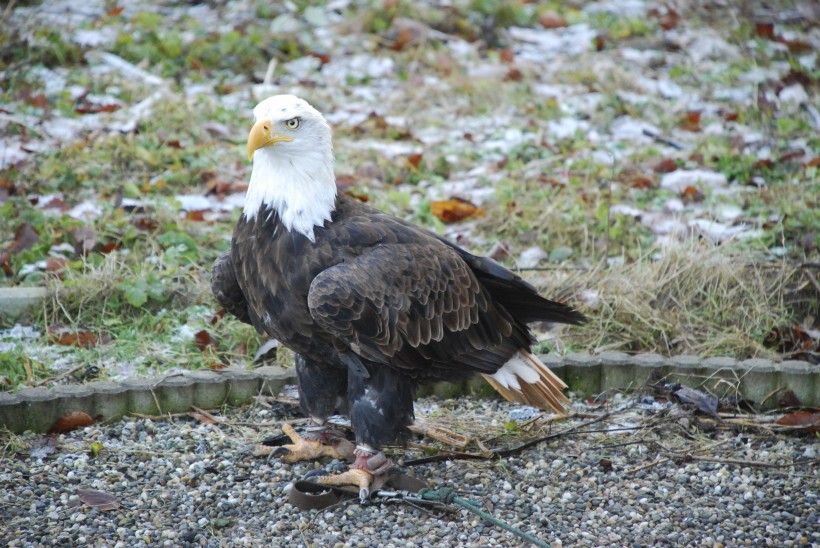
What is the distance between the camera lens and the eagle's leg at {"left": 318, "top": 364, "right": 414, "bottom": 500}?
370cm

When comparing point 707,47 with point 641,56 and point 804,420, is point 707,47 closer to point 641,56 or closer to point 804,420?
point 641,56

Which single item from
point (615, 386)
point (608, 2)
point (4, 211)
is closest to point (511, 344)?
point (615, 386)

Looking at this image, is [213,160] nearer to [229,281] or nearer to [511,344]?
[229,281]

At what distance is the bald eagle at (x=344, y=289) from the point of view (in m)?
3.58

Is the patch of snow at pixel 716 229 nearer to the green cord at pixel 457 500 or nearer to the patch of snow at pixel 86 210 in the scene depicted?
the green cord at pixel 457 500

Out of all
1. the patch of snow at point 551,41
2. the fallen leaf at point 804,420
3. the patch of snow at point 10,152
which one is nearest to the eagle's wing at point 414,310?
the fallen leaf at point 804,420

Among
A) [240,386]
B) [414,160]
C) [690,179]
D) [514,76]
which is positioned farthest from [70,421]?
[514,76]

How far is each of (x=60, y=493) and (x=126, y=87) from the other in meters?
4.79

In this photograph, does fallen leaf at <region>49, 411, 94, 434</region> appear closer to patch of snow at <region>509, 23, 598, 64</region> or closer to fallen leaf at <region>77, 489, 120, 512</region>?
fallen leaf at <region>77, 489, 120, 512</region>

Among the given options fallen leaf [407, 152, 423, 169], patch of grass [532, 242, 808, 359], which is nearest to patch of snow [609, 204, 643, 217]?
patch of grass [532, 242, 808, 359]

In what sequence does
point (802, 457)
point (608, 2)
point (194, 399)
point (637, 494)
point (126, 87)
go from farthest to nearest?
point (608, 2)
point (126, 87)
point (194, 399)
point (802, 457)
point (637, 494)

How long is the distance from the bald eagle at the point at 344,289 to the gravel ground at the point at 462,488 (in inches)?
12.8

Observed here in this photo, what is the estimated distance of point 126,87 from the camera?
7609 millimetres

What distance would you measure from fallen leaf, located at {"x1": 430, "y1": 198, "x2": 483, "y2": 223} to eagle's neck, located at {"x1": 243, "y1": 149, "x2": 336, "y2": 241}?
7.68 ft
